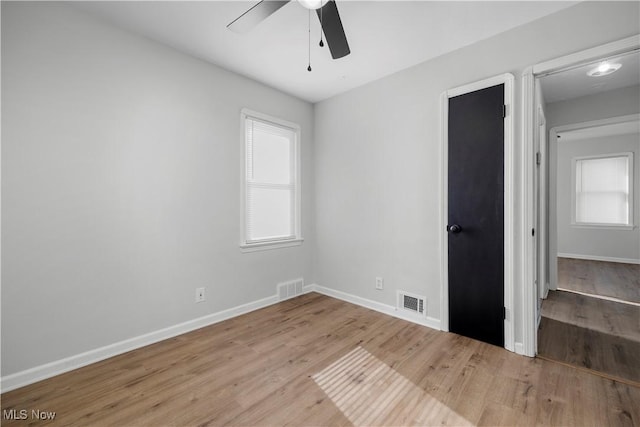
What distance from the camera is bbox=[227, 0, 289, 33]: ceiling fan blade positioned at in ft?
4.94

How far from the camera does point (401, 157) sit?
289cm

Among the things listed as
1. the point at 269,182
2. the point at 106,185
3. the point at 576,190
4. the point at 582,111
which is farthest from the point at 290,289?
the point at 576,190

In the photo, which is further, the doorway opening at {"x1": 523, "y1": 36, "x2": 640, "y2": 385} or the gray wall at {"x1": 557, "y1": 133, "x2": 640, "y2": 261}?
the gray wall at {"x1": 557, "y1": 133, "x2": 640, "y2": 261}

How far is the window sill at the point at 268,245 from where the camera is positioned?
3023 mm

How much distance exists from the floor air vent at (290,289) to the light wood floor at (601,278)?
352 cm

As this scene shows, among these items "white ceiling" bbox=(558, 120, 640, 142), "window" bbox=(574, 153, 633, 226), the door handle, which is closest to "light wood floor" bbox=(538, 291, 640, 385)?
the door handle

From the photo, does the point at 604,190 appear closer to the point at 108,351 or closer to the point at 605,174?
the point at 605,174

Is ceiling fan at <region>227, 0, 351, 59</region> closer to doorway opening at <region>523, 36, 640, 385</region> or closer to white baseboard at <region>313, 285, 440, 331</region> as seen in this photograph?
doorway opening at <region>523, 36, 640, 385</region>

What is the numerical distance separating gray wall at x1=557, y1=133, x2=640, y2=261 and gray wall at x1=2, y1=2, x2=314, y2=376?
5.62 meters

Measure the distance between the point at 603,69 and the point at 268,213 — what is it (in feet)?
12.1

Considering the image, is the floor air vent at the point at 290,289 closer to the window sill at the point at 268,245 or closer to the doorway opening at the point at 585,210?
the window sill at the point at 268,245

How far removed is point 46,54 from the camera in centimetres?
184

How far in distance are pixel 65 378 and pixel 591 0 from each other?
14.7 ft

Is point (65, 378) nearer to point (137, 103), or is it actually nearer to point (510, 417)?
point (137, 103)
